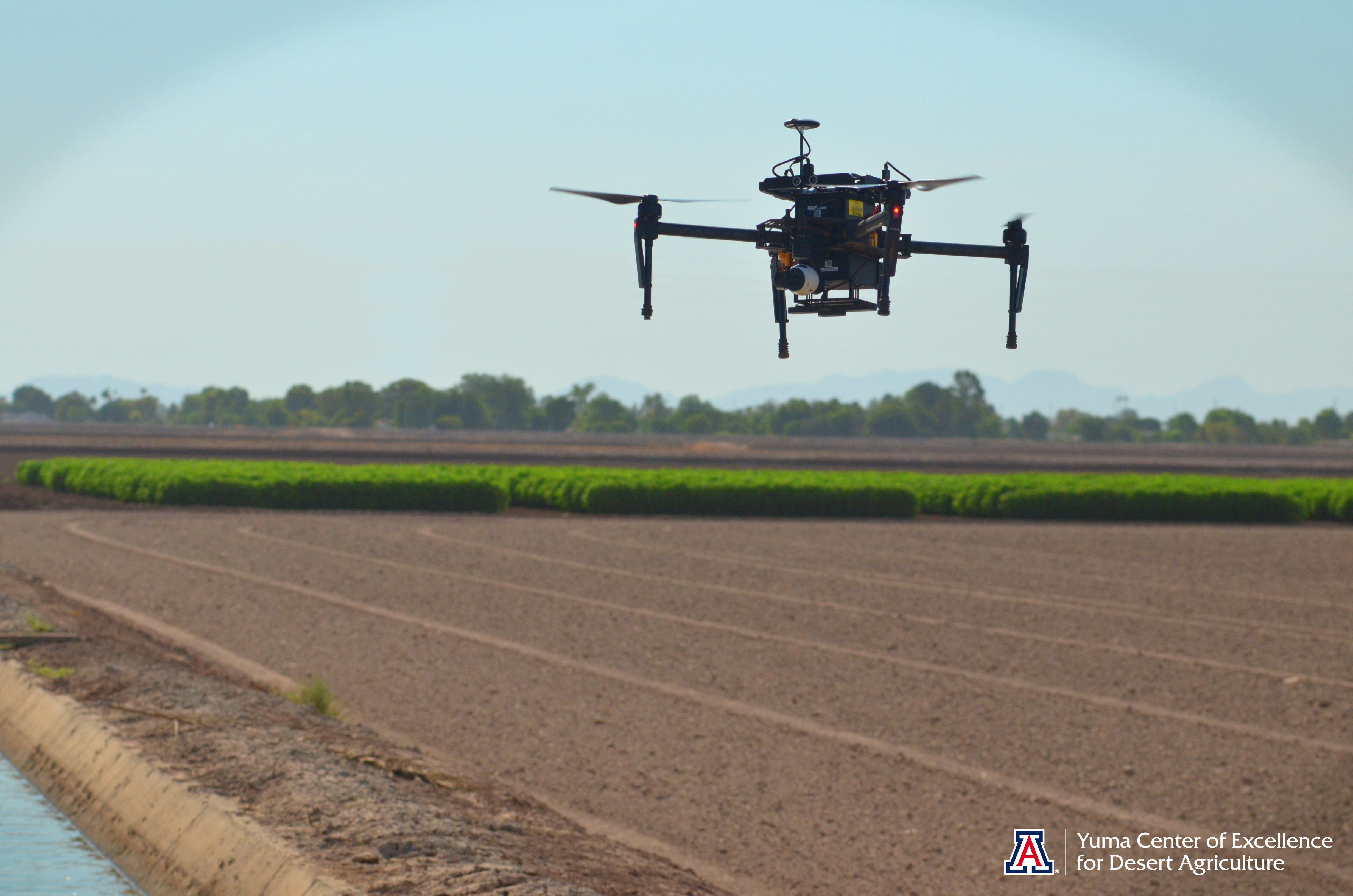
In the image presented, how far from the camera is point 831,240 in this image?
229 centimetres

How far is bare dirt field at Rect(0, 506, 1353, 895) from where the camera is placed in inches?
459

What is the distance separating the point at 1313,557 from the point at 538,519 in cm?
2091

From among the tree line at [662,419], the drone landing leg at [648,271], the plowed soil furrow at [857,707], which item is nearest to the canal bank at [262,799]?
the plowed soil furrow at [857,707]

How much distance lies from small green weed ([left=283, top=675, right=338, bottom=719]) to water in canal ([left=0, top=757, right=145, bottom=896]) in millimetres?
3145

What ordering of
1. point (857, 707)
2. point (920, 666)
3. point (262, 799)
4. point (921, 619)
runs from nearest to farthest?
point (262, 799), point (857, 707), point (920, 666), point (921, 619)

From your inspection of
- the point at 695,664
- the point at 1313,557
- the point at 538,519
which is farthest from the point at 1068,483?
the point at 695,664

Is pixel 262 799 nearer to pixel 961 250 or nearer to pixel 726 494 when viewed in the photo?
pixel 961 250

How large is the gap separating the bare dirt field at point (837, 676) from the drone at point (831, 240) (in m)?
8.94

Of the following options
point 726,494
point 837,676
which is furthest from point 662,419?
point 837,676

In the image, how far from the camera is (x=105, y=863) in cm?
1099

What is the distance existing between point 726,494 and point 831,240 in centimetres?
3572

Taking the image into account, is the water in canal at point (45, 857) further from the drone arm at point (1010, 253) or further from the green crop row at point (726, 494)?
the green crop row at point (726, 494)

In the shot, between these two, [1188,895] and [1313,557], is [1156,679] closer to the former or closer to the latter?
[1188,895]

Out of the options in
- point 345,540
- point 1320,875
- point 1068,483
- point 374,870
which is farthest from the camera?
point 1068,483
